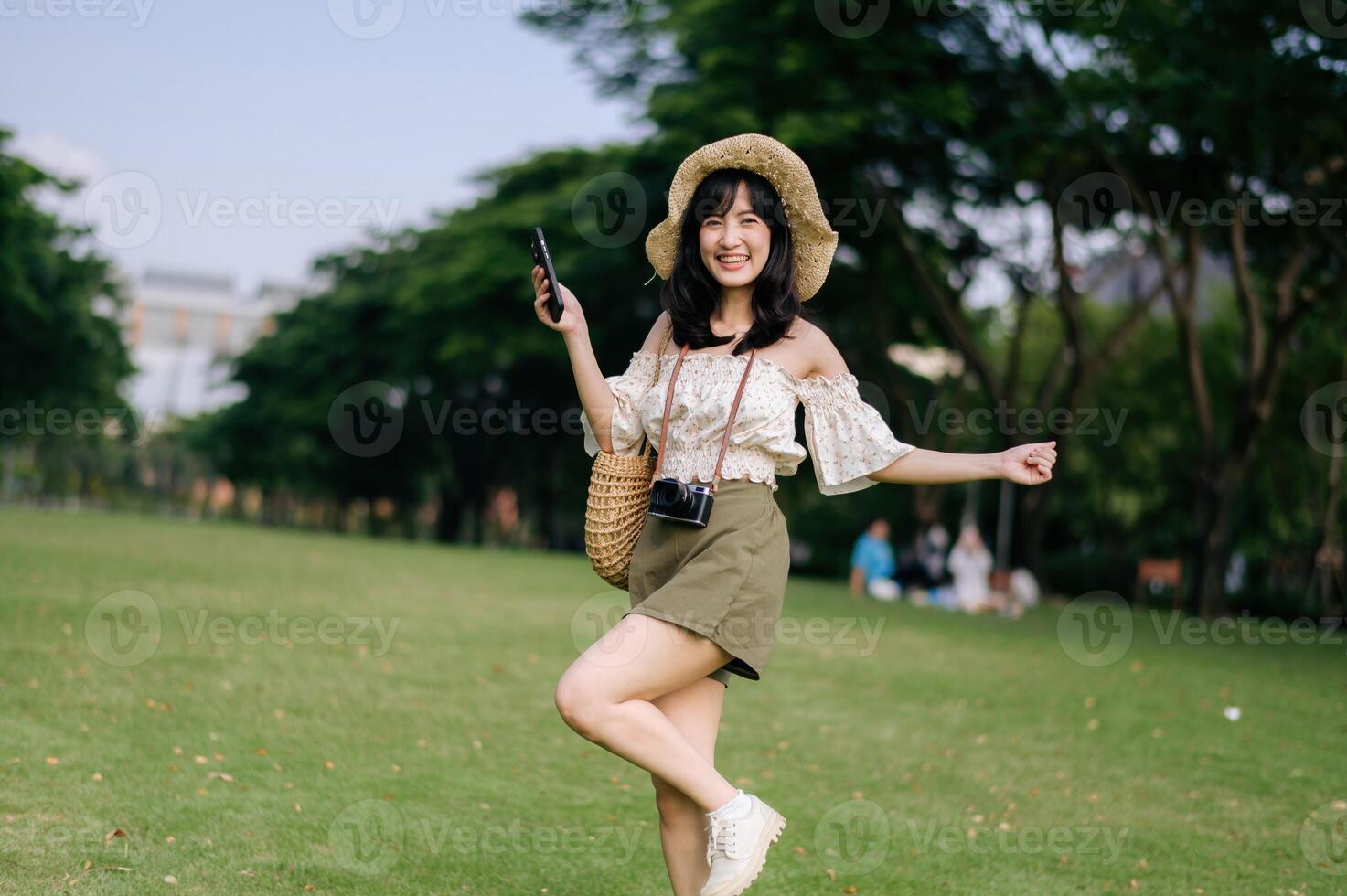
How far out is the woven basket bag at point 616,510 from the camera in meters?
4.04

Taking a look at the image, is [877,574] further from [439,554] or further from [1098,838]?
[1098,838]

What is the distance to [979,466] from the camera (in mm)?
3820

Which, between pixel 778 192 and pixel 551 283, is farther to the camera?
pixel 778 192

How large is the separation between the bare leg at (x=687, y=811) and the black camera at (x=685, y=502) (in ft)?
1.74

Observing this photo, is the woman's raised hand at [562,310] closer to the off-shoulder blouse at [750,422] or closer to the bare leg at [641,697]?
the off-shoulder blouse at [750,422]

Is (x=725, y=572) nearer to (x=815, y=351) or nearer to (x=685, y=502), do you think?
(x=685, y=502)

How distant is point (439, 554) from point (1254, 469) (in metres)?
17.9

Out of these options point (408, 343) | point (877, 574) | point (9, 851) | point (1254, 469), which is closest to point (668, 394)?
point (9, 851)

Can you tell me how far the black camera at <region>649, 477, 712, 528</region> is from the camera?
3.75 metres

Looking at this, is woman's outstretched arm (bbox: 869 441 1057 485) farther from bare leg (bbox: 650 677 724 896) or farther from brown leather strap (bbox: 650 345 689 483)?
bare leg (bbox: 650 677 724 896)

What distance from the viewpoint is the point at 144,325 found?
116250 millimetres

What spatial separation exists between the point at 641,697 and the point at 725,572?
40 centimetres

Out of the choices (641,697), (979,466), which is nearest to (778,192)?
(979,466)

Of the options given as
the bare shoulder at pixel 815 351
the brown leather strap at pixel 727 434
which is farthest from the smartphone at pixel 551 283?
the bare shoulder at pixel 815 351
